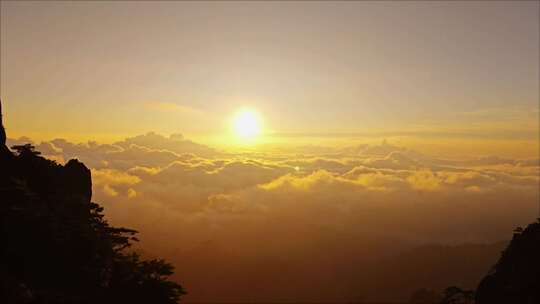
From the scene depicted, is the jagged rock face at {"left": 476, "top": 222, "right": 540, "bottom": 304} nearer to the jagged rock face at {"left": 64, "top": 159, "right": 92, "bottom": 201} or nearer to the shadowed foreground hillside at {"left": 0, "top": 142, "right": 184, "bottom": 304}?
the shadowed foreground hillside at {"left": 0, "top": 142, "right": 184, "bottom": 304}

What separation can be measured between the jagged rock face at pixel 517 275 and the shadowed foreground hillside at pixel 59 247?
121ft

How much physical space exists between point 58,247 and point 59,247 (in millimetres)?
103

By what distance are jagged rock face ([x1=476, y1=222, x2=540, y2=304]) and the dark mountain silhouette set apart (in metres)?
37.0

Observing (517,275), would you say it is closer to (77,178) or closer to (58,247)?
(58,247)

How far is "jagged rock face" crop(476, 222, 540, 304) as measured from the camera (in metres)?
46.4

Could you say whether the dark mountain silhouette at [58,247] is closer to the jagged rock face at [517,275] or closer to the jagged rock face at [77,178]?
the jagged rock face at [77,178]

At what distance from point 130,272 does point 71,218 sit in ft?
27.8

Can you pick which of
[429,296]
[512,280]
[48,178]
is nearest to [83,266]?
[48,178]

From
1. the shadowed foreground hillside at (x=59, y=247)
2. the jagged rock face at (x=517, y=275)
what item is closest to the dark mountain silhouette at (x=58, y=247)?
the shadowed foreground hillside at (x=59, y=247)

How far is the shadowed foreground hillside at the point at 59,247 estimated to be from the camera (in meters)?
32.5

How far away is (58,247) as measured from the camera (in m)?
35.5

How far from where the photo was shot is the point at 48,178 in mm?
42656

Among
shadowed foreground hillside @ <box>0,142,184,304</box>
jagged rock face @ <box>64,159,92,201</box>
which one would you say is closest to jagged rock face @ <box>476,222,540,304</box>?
shadowed foreground hillside @ <box>0,142,184,304</box>

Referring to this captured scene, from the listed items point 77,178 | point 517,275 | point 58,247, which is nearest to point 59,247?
point 58,247
